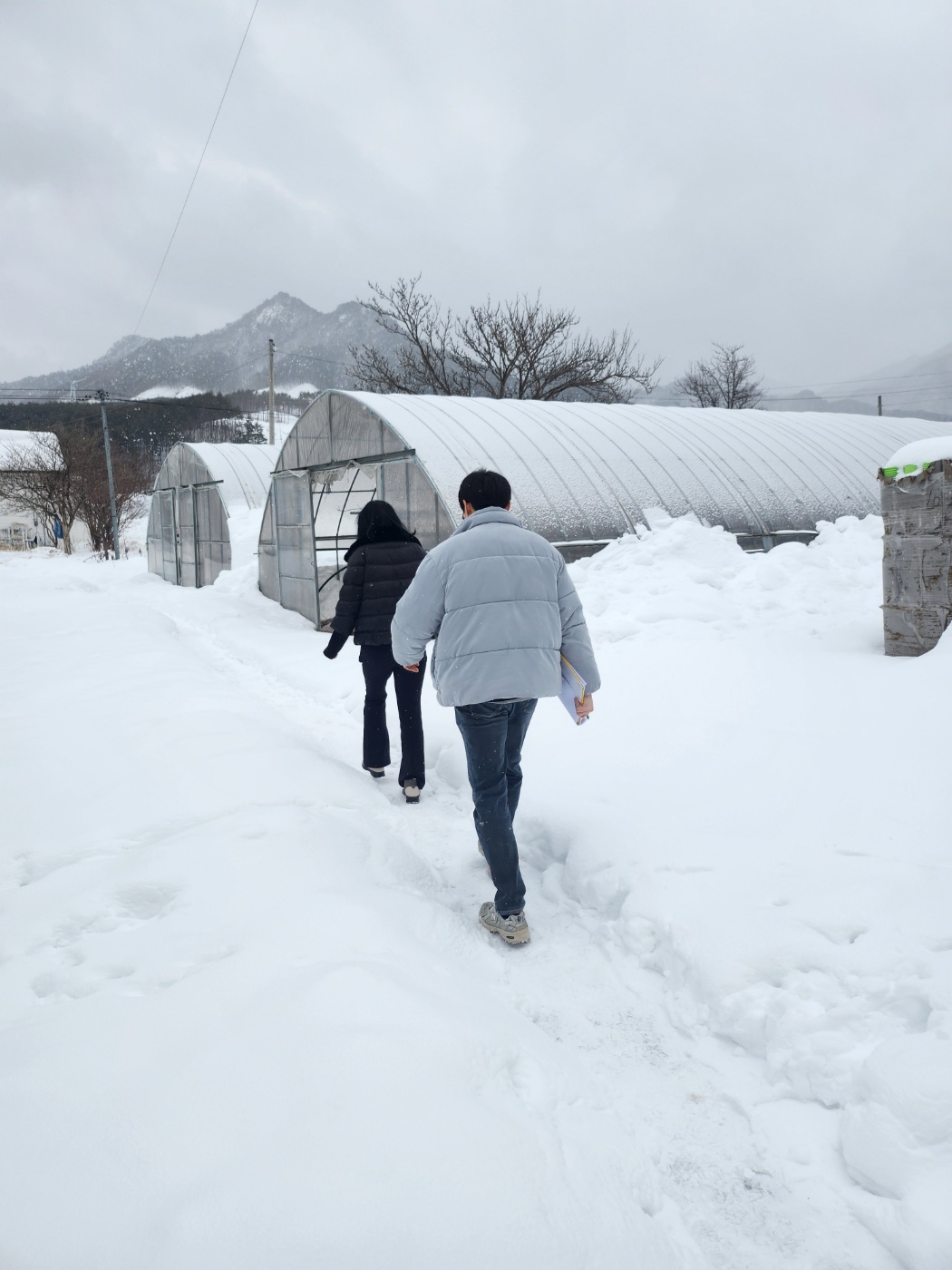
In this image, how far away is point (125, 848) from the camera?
335 cm

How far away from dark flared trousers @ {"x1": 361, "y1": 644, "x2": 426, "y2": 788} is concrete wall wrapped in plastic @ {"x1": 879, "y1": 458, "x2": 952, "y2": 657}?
3.11 metres

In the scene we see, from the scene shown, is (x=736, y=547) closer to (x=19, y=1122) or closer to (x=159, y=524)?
(x=19, y=1122)

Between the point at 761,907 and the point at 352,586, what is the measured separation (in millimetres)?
2954

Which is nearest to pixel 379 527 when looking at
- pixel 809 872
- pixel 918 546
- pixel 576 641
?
pixel 576 641

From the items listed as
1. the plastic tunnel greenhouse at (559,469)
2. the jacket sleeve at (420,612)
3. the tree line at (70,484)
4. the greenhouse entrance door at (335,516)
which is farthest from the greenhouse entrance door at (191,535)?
the jacket sleeve at (420,612)

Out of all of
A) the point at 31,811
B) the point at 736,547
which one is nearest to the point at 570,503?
the point at 736,547

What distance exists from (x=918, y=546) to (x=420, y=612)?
3.45 meters

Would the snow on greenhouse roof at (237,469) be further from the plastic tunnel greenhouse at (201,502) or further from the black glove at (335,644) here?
the black glove at (335,644)

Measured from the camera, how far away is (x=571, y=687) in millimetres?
3229

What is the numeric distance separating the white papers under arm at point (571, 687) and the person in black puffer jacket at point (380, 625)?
4.83 ft

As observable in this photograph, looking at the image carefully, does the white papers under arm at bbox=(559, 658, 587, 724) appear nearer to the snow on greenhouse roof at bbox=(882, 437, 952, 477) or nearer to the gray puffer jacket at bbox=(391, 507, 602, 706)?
the gray puffer jacket at bbox=(391, 507, 602, 706)

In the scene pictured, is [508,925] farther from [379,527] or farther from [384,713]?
[379,527]

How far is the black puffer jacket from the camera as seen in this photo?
4695mm

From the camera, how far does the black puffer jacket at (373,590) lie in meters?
4.70
